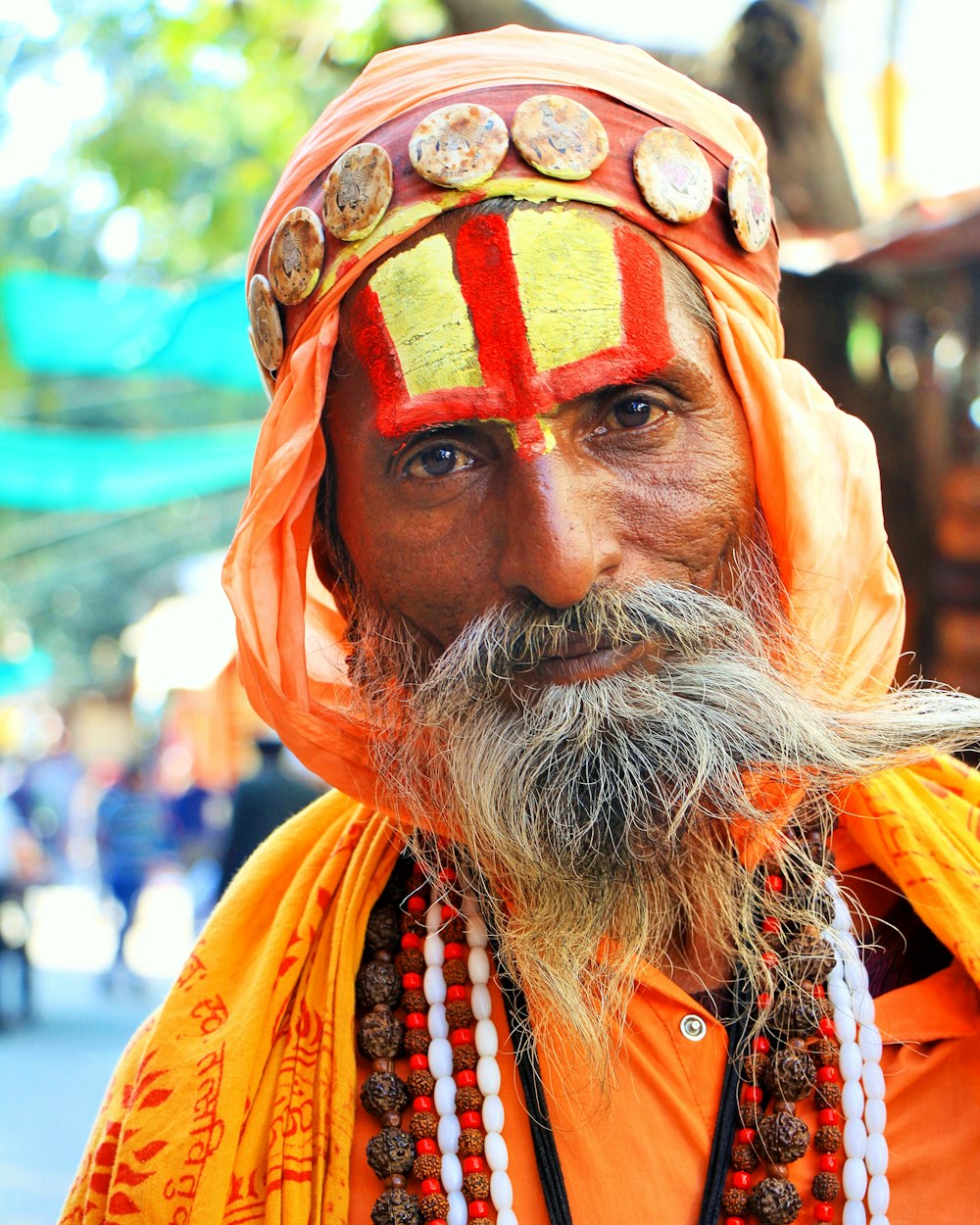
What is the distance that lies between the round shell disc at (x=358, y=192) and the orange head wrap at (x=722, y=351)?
2cm

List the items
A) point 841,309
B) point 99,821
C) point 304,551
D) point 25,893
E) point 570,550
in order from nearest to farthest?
point 570,550 → point 304,551 → point 841,309 → point 25,893 → point 99,821

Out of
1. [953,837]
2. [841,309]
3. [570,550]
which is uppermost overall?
[841,309]

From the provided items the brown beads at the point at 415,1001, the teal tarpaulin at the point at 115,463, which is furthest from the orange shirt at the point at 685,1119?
the teal tarpaulin at the point at 115,463

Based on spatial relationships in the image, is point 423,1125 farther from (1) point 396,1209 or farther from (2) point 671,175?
(2) point 671,175

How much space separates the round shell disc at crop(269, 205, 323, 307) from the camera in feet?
5.54

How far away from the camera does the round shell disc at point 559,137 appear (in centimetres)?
159

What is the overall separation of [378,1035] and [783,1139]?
51 centimetres

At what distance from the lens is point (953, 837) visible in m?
1.72

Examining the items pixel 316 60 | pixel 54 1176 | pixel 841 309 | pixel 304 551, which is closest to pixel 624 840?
pixel 304 551

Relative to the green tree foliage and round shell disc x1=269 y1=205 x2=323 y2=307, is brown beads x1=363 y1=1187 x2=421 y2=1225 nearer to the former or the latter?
round shell disc x1=269 y1=205 x2=323 y2=307

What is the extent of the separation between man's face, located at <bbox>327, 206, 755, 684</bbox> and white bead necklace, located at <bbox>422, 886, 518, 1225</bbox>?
376 mm

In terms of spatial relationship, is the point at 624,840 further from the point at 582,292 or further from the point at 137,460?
the point at 137,460

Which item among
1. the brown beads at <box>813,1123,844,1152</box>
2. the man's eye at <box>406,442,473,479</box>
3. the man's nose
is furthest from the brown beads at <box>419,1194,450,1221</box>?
the man's eye at <box>406,442,473,479</box>

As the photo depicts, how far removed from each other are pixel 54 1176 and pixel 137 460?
4347mm
